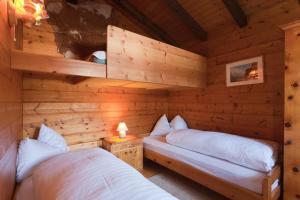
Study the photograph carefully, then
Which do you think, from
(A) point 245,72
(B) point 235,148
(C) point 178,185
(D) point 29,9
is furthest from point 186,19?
(C) point 178,185

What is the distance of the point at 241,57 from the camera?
2.76m

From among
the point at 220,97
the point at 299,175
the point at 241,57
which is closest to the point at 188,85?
the point at 220,97

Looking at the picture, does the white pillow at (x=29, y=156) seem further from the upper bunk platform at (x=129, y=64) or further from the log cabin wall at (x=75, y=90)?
the upper bunk platform at (x=129, y=64)

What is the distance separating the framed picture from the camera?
8.31ft

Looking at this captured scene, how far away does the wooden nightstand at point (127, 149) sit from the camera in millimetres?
2645

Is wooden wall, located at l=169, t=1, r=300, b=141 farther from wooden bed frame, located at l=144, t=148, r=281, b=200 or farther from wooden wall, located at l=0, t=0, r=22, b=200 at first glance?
wooden wall, located at l=0, t=0, r=22, b=200

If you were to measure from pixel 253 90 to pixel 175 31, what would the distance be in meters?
1.96

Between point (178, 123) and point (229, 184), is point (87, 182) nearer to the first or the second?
point (229, 184)

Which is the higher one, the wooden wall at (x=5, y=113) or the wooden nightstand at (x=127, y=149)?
the wooden wall at (x=5, y=113)

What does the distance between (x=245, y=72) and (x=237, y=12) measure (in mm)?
940

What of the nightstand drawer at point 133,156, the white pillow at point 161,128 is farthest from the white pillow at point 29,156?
the white pillow at point 161,128

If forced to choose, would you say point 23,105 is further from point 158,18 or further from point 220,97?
point 220,97

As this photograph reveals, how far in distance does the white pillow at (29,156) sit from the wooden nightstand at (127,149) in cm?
89

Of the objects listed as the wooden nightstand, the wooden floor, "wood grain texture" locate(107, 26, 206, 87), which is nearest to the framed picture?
"wood grain texture" locate(107, 26, 206, 87)
